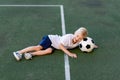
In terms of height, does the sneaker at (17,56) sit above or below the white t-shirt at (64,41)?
below

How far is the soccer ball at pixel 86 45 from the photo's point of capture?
627 cm

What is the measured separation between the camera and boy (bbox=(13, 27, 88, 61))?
6.03 meters

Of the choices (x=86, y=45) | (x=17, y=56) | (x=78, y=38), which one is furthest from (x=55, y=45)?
(x=17, y=56)

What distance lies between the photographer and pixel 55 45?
20.5 feet

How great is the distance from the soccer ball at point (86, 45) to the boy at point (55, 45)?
12 centimetres

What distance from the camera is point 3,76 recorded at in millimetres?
5473

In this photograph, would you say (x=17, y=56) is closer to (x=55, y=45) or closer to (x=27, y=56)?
(x=27, y=56)

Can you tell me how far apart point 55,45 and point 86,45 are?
2.17ft

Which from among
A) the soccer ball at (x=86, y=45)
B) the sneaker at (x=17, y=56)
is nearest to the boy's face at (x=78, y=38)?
the soccer ball at (x=86, y=45)

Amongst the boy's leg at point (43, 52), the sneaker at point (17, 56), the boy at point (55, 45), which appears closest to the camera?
the sneaker at point (17, 56)

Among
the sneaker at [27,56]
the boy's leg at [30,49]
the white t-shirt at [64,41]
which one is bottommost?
the sneaker at [27,56]

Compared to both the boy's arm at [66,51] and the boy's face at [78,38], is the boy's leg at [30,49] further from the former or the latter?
the boy's face at [78,38]

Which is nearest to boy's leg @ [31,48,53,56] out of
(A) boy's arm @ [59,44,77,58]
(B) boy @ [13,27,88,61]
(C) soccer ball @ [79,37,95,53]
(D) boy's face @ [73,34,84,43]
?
(B) boy @ [13,27,88,61]

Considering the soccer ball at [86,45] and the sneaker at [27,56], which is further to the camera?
the soccer ball at [86,45]
